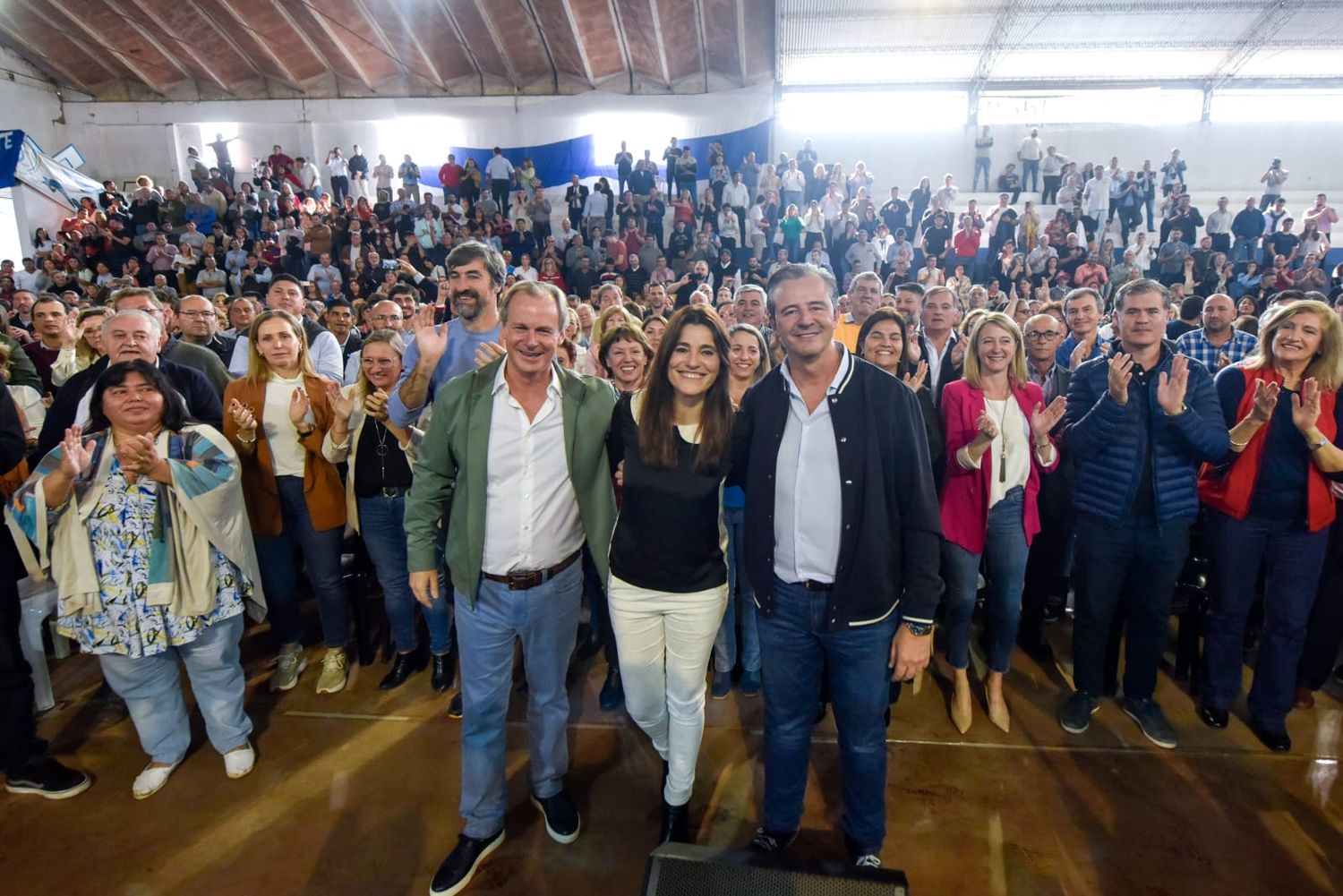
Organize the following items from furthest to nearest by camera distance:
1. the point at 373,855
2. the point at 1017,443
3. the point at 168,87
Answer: the point at 168,87, the point at 1017,443, the point at 373,855

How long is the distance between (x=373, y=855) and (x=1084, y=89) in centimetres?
2259

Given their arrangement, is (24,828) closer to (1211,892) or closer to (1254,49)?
(1211,892)

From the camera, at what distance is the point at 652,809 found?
2652 mm

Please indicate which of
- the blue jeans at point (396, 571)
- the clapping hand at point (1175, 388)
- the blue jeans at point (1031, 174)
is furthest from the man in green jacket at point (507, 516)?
the blue jeans at point (1031, 174)

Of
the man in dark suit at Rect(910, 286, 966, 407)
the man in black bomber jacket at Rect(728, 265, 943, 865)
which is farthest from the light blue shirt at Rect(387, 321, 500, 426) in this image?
the man in dark suit at Rect(910, 286, 966, 407)

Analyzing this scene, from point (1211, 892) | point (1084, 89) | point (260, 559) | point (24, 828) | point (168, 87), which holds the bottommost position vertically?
point (1211, 892)

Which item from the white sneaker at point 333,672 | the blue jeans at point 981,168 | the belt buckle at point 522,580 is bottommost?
the white sneaker at point 333,672

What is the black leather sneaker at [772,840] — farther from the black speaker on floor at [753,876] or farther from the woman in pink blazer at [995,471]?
the woman in pink blazer at [995,471]

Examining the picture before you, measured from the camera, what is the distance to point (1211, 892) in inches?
88.8

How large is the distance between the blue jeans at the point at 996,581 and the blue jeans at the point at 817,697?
0.88m

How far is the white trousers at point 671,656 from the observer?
89.7 inches

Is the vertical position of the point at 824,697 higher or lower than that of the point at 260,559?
Result: lower

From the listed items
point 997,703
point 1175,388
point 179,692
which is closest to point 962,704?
point 997,703

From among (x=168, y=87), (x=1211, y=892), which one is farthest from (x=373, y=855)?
(x=168, y=87)
